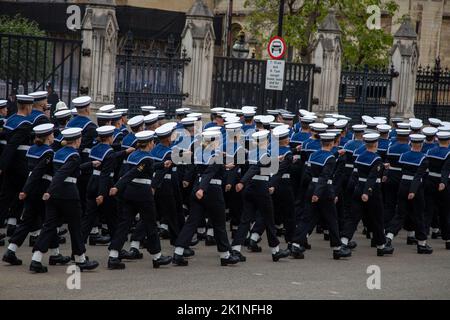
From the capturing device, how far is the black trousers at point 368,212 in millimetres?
16781

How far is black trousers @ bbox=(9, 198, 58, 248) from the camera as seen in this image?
14.0 m

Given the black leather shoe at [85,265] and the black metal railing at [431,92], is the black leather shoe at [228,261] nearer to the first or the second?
the black leather shoe at [85,265]

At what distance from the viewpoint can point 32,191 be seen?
14.3 metres

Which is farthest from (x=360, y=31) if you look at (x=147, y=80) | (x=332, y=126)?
(x=332, y=126)

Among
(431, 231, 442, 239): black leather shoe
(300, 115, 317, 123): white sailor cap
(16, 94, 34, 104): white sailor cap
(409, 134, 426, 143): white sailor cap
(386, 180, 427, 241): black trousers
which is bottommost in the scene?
(431, 231, 442, 239): black leather shoe

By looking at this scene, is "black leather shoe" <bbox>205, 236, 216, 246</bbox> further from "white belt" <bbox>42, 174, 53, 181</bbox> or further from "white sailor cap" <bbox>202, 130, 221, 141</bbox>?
"white belt" <bbox>42, 174, 53, 181</bbox>

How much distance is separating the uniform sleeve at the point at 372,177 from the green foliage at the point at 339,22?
15.3 m

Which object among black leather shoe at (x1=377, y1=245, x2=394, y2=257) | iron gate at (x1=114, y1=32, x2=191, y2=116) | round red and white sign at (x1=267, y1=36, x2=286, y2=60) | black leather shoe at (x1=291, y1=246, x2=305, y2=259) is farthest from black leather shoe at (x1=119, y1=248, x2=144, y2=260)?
round red and white sign at (x1=267, y1=36, x2=286, y2=60)

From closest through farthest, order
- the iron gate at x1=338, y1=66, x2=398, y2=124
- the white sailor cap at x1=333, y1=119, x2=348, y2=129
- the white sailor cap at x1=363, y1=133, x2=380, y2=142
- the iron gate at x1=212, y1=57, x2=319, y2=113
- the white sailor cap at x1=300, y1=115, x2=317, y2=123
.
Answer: the white sailor cap at x1=363, y1=133, x2=380, y2=142, the white sailor cap at x1=333, y1=119, x2=348, y2=129, the white sailor cap at x1=300, y1=115, x2=317, y2=123, the iron gate at x1=212, y1=57, x2=319, y2=113, the iron gate at x1=338, y1=66, x2=398, y2=124

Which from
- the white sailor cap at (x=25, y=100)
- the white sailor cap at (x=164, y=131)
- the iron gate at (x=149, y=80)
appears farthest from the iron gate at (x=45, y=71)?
the white sailor cap at (x=164, y=131)

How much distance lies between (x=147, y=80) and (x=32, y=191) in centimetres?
912

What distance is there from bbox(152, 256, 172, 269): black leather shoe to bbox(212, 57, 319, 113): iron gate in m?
10.5

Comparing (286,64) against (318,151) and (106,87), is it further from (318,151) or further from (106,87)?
(318,151)

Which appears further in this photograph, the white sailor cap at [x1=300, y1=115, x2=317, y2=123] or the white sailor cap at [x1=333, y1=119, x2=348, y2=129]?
the white sailor cap at [x1=300, y1=115, x2=317, y2=123]
